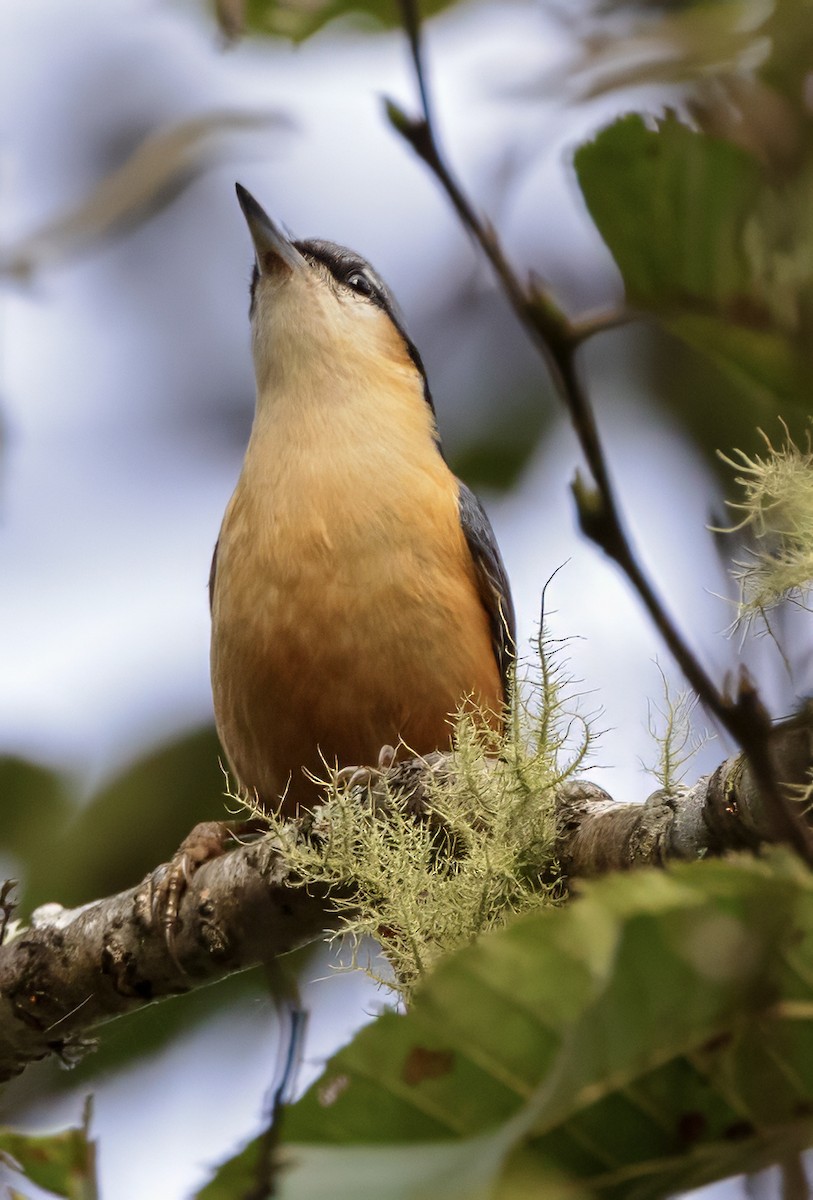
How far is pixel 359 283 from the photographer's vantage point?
467cm

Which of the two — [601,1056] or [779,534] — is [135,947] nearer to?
[779,534]

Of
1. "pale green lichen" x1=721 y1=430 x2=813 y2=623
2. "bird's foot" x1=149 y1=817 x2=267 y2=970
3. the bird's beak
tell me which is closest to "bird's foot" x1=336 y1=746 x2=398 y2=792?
"bird's foot" x1=149 y1=817 x2=267 y2=970

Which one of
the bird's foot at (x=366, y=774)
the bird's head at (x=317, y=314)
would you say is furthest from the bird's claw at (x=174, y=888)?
the bird's head at (x=317, y=314)

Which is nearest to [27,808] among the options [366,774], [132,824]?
[132,824]

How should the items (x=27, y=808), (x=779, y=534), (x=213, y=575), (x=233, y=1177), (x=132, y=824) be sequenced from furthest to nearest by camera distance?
(x=213, y=575)
(x=132, y=824)
(x=27, y=808)
(x=779, y=534)
(x=233, y=1177)

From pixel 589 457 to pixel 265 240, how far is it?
352 cm

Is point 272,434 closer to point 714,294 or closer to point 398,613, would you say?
point 398,613

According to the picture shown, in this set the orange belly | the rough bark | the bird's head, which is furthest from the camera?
the bird's head

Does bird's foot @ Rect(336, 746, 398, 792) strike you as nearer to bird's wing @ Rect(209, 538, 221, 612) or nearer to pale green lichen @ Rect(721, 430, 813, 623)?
→ bird's wing @ Rect(209, 538, 221, 612)

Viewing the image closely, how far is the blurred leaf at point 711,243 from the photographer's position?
3.92 ft

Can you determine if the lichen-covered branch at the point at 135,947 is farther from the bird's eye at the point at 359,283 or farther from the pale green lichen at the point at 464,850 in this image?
the bird's eye at the point at 359,283

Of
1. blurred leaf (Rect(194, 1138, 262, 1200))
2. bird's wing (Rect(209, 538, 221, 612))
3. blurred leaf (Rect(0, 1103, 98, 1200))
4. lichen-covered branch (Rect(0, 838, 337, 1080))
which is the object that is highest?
bird's wing (Rect(209, 538, 221, 612))

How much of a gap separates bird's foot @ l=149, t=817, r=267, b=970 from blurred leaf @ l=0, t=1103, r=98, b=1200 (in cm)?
125

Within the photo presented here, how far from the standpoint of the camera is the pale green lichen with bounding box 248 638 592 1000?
7.18ft
